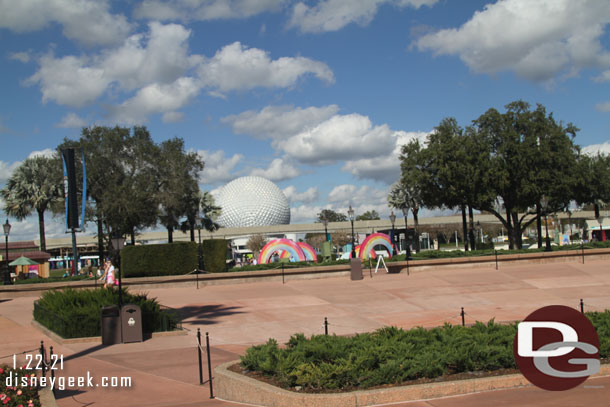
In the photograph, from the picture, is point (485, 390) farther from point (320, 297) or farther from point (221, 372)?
point (320, 297)

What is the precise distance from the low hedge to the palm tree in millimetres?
44556

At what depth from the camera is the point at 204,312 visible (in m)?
18.9

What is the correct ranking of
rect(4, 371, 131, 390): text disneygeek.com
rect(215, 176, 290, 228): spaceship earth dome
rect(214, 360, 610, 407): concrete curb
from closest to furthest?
rect(214, 360, 610, 407): concrete curb, rect(4, 371, 131, 390): text disneygeek.com, rect(215, 176, 290, 228): spaceship earth dome

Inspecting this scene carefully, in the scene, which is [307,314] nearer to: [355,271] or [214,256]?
[355,271]

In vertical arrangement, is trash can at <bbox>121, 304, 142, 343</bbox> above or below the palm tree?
below

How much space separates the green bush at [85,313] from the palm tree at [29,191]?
35.1 metres

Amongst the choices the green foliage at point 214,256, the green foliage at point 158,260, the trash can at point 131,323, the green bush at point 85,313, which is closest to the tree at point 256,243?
the green foliage at point 214,256

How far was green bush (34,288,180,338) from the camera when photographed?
46.6ft

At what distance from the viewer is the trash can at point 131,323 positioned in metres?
13.9

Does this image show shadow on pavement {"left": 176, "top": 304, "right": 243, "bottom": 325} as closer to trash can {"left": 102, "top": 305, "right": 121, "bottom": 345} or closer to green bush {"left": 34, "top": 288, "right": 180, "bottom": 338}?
green bush {"left": 34, "top": 288, "right": 180, "bottom": 338}

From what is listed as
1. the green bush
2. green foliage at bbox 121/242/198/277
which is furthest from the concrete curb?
green foliage at bbox 121/242/198/277

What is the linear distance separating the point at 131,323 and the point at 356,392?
7.96 meters

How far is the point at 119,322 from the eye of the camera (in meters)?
13.9

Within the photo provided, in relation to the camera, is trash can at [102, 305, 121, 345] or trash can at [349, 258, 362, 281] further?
trash can at [349, 258, 362, 281]
